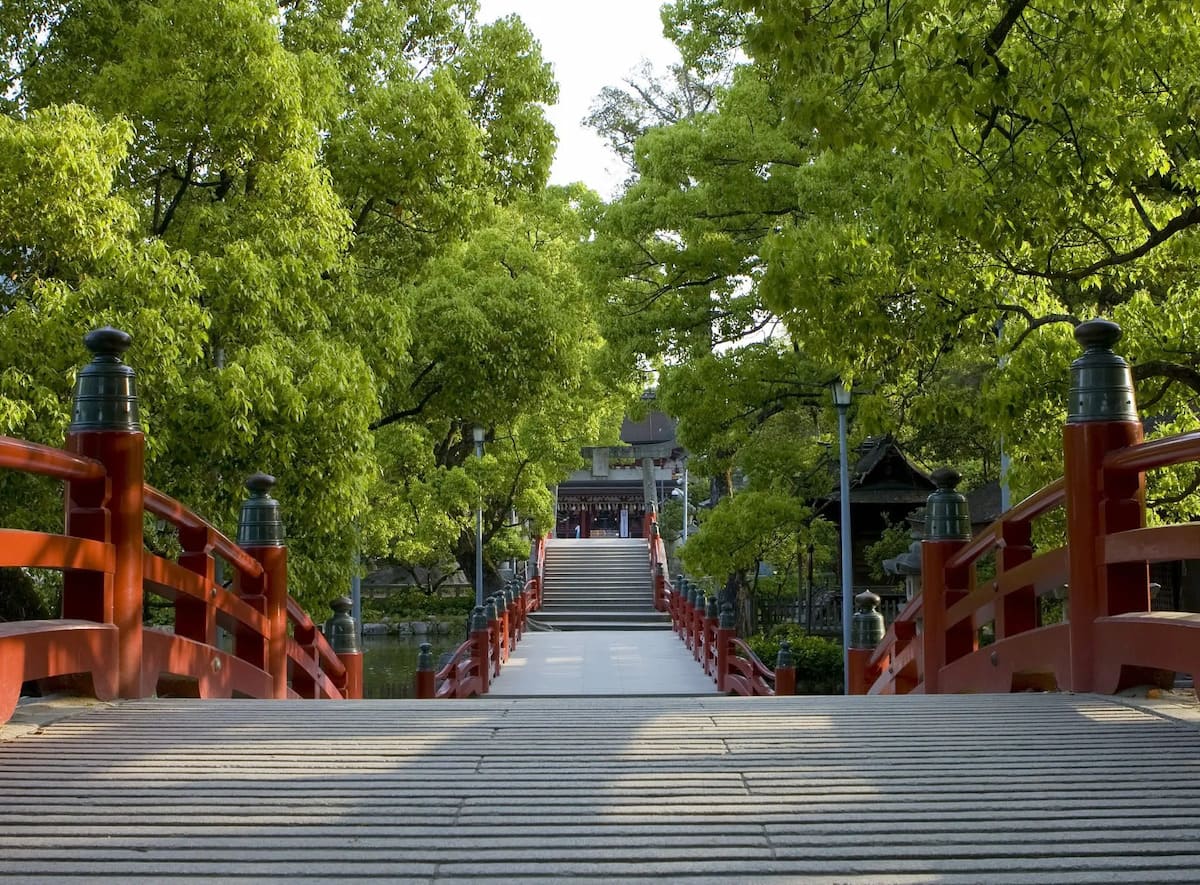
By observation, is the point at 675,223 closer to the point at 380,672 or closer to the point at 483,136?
the point at 483,136

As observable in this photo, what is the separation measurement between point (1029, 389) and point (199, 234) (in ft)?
23.0

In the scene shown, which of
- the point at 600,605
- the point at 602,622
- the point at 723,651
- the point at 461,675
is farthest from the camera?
the point at 600,605

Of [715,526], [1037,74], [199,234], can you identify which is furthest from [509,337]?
[1037,74]

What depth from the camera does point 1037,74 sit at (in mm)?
6879

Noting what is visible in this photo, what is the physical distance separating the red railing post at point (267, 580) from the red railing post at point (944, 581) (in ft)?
13.5

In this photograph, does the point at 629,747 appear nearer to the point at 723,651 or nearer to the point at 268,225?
the point at 268,225

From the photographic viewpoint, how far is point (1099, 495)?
5.48m

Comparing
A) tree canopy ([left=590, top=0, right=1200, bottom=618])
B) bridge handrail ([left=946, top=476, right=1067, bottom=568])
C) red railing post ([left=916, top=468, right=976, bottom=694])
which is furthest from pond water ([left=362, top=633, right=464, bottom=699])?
bridge handrail ([left=946, top=476, right=1067, bottom=568])

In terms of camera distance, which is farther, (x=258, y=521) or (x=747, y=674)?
(x=747, y=674)

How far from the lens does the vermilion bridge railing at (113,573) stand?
4754 millimetres

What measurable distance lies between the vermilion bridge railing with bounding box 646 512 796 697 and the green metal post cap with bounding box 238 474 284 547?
201 inches

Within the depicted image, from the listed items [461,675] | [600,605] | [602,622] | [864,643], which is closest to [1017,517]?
[864,643]

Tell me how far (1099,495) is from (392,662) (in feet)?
73.7

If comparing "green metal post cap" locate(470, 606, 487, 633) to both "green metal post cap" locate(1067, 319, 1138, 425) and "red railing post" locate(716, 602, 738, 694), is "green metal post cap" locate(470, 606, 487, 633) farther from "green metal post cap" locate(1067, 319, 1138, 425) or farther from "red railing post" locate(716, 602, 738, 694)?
"green metal post cap" locate(1067, 319, 1138, 425)
